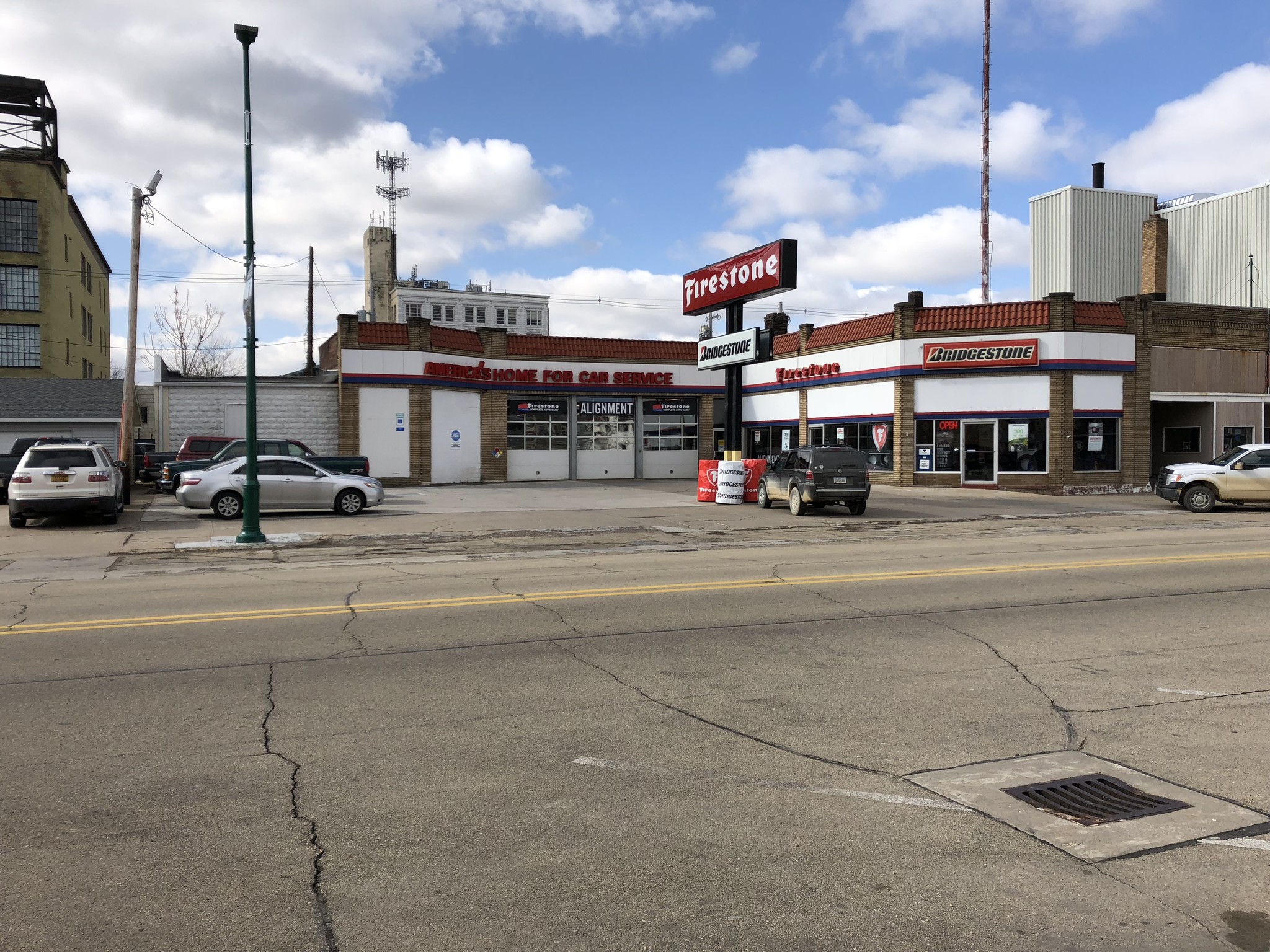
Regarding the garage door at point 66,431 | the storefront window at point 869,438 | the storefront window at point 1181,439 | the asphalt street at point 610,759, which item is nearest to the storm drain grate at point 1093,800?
the asphalt street at point 610,759

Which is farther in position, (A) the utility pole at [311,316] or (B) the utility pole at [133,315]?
(A) the utility pole at [311,316]

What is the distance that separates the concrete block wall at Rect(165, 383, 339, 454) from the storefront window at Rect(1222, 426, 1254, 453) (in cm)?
3149

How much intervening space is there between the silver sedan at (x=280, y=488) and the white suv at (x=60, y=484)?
5.49 feet

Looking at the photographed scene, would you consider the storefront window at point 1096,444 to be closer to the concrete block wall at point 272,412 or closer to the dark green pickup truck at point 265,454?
the dark green pickup truck at point 265,454

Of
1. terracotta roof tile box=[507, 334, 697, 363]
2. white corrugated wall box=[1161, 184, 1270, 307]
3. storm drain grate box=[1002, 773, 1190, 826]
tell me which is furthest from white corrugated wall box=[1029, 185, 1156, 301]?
storm drain grate box=[1002, 773, 1190, 826]

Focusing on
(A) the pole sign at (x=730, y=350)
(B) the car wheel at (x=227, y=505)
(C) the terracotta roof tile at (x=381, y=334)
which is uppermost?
(C) the terracotta roof tile at (x=381, y=334)

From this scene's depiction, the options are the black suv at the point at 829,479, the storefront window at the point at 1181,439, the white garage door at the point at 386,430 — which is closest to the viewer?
the black suv at the point at 829,479

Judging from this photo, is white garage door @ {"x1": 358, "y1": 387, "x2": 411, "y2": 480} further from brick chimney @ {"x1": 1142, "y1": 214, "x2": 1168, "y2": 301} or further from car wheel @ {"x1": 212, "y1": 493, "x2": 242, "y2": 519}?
brick chimney @ {"x1": 1142, "y1": 214, "x2": 1168, "y2": 301}

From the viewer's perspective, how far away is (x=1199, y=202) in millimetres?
41781

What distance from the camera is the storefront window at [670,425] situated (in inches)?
1641

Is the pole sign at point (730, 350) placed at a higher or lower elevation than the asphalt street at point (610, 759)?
higher

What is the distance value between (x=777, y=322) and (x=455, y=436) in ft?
54.1

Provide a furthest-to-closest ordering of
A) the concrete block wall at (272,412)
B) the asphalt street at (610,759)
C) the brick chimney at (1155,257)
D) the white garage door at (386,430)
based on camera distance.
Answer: the brick chimney at (1155,257), the concrete block wall at (272,412), the white garage door at (386,430), the asphalt street at (610,759)

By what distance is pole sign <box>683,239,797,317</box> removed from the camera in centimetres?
2530
